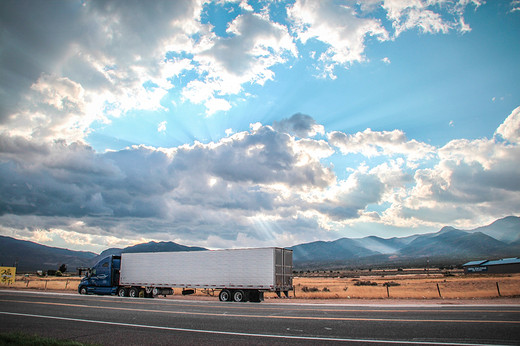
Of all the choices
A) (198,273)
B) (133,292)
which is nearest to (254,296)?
(198,273)

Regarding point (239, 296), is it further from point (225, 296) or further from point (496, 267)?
point (496, 267)

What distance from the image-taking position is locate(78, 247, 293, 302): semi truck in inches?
1073

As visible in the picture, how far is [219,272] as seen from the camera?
29.0 metres

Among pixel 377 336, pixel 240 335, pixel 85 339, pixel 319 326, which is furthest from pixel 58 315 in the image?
pixel 377 336

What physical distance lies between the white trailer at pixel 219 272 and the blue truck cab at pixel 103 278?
943 millimetres

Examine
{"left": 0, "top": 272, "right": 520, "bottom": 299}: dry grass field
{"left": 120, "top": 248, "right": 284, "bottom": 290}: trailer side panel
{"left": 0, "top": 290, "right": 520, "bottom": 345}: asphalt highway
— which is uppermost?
{"left": 120, "top": 248, "right": 284, "bottom": 290}: trailer side panel

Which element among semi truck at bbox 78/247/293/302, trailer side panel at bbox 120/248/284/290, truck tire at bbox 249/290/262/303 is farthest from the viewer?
truck tire at bbox 249/290/262/303

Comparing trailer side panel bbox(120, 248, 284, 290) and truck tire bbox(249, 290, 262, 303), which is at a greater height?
trailer side panel bbox(120, 248, 284, 290)

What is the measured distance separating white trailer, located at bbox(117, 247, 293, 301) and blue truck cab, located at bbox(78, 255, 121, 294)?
37.1 inches

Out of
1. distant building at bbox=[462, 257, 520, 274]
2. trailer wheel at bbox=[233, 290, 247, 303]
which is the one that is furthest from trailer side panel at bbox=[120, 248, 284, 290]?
distant building at bbox=[462, 257, 520, 274]

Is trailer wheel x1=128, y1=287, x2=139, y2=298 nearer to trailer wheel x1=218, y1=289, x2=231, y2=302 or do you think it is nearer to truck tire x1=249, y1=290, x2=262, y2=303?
trailer wheel x1=218, y1=289, x2=231, y2=302

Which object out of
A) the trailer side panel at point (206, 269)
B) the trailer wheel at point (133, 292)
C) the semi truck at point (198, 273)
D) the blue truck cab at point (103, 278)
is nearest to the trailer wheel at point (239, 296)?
the semi truck at point (198, 273)

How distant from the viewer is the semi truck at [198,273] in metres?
27.3

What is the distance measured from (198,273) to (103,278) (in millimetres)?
11054
